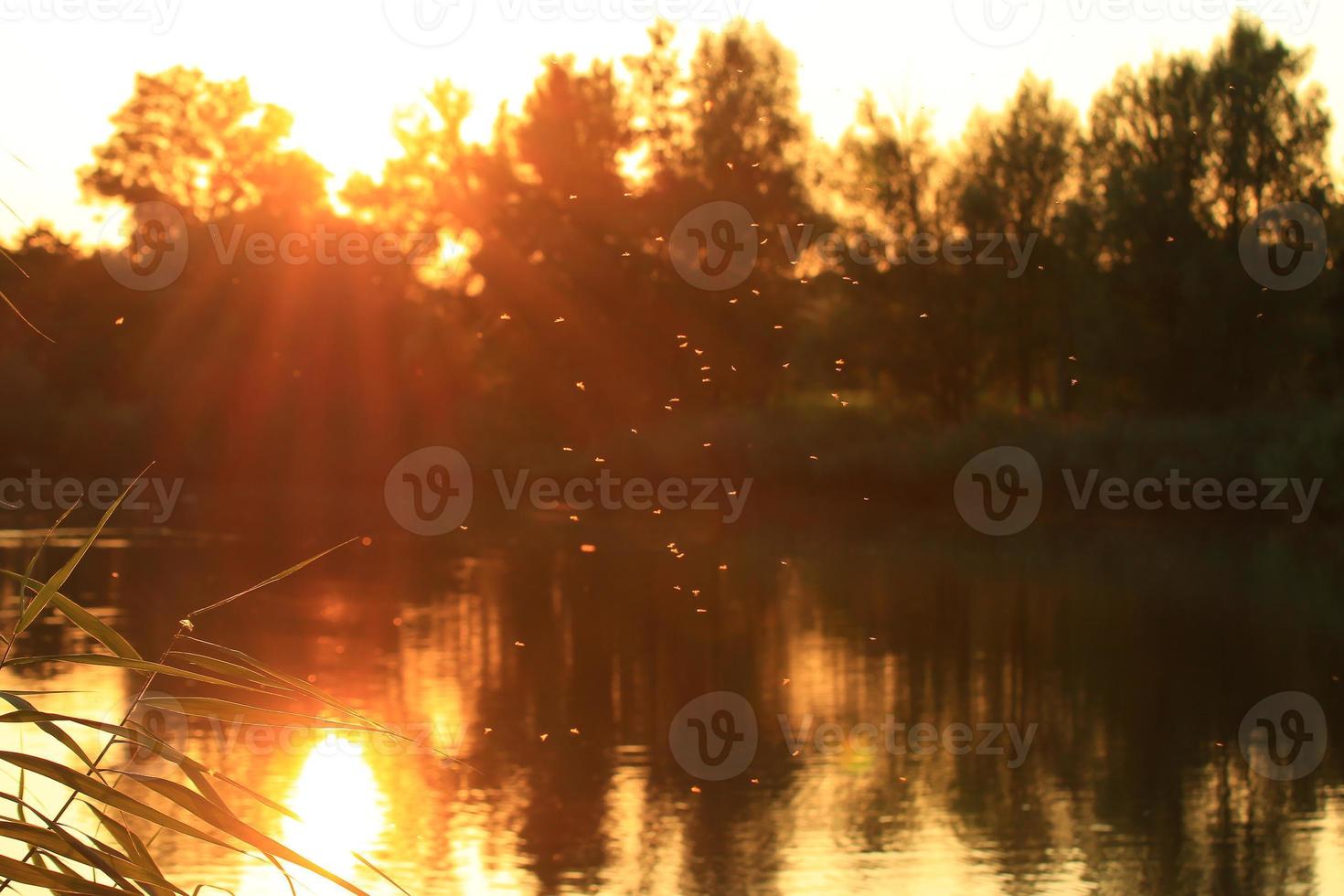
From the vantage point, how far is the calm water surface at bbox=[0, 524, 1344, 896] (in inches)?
290

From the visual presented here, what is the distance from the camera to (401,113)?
45969 millimetres

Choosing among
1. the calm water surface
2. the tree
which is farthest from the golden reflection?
the tree

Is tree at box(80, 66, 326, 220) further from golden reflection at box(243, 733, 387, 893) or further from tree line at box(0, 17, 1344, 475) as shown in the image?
golden reflection at box(243, 733, 387, 893)

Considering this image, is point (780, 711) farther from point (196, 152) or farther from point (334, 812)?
point (196, 152)

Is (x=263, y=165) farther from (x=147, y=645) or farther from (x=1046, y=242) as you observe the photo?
(x=147, y=645)

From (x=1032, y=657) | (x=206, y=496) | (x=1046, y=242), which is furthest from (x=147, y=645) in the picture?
(x=1046, y=242)

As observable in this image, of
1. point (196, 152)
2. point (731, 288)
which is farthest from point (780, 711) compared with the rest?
point (196, 152)

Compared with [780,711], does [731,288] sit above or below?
above

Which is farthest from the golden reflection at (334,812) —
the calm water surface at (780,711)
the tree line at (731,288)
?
the tree line at (731,288)

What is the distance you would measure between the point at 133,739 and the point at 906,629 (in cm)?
1403

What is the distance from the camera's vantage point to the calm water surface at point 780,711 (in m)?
7.38

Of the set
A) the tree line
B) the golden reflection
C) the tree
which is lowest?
the golden reflection

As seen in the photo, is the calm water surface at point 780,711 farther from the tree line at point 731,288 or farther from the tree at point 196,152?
the tree at point 196,152

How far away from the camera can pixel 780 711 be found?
11039 millimetres
